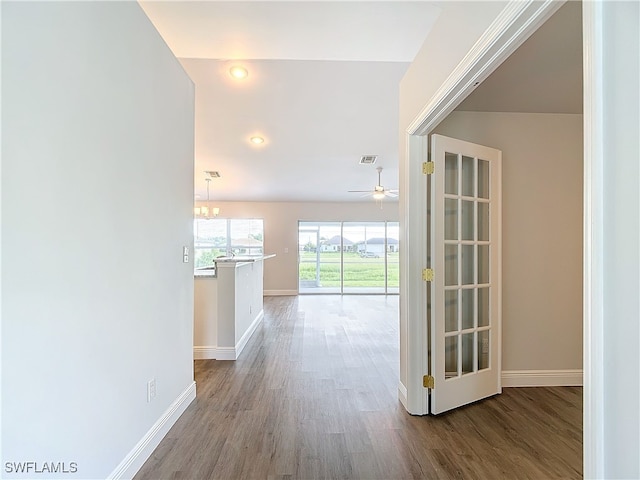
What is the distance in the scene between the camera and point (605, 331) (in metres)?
0.85

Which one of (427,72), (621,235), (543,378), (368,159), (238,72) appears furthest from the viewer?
(368,159)

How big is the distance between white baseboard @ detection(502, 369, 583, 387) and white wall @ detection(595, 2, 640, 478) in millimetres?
2443

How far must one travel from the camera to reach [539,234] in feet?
9.96

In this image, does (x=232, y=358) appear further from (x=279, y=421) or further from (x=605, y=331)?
(x=605, y=331)

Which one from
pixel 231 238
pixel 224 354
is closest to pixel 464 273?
pixel 224 354

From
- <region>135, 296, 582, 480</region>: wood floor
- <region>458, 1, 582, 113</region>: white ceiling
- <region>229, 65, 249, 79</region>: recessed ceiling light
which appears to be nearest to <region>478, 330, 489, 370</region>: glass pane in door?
<region>135, 296, 582, 480</region>: wood floor

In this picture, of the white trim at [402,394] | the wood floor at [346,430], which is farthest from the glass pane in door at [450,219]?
the wood floor at [346,430]

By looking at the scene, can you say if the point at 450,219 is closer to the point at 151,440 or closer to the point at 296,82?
the point at 296,82

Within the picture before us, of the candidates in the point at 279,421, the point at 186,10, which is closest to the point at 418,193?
the point at 279,421

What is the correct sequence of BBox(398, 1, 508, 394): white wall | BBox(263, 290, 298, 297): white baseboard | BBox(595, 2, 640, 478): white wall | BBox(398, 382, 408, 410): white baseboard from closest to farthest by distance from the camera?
BBox(595, 2, 640, 478): white wall
BBox(398, 1, 508, 394): white wall
BBox(398, 382, 408, 410): white baseboard
BBox(263, 290, 298, 297): white baseboard

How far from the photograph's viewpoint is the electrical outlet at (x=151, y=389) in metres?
1.96

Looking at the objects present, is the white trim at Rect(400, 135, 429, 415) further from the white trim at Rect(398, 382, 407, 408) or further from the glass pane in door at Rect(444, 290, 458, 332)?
the glass pane in door at Rect(444, 290, 458, 332)

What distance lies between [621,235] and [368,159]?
514cm

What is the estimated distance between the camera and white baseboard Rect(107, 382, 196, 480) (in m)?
1.68
